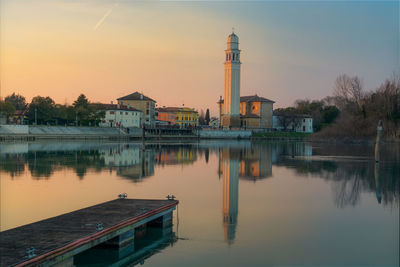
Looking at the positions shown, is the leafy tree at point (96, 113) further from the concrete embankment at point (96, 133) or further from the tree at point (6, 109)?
the tree at point (6, 109)

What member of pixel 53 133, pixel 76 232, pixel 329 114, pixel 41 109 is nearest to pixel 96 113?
pixel 41 109

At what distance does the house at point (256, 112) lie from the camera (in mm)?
91438

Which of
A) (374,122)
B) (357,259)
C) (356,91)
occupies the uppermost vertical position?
(356,91)

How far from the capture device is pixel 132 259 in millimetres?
9195

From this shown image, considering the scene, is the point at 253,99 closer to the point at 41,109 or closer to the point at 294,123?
the point at 294,123

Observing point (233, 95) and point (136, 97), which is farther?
point (136, 97)

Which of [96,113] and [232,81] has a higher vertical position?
[232,81]

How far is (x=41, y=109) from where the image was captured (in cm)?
7450

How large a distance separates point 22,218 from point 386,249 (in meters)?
10.1

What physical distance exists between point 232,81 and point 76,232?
76081mm

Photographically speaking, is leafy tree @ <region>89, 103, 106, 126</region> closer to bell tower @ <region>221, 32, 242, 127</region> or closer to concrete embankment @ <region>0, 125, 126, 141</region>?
concrete embankment @ <region>0, 125, 126, 141</region>

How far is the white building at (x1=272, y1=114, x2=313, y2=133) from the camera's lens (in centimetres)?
9800

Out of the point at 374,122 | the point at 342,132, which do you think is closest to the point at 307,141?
the point at 342,132

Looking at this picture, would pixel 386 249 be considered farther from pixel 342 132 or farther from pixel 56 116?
pixel 56 116
